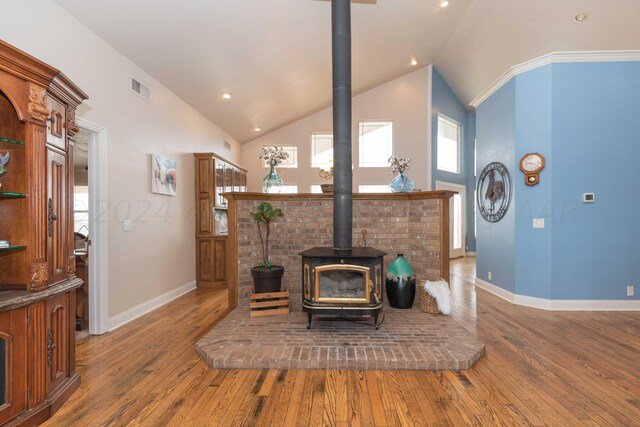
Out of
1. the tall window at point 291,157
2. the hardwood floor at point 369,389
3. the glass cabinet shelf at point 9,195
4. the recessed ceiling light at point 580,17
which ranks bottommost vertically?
the hardwood floor at point 369,389

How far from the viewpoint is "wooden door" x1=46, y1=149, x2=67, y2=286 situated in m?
2.02

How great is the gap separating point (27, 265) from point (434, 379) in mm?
2637

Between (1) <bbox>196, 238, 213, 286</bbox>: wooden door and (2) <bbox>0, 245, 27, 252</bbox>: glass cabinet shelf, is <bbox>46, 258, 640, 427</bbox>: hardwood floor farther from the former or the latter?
(1) <bbox>196, 238, 213, 286</bbox>: wooden door

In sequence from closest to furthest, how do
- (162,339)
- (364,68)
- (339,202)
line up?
(162,339), (339,202), (364,68)

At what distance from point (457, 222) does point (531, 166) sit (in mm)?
4807

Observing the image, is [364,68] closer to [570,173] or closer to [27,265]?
[570,173]

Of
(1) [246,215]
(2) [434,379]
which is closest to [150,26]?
(1) [246,215]

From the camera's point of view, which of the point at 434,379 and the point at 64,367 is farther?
the point at 434,379

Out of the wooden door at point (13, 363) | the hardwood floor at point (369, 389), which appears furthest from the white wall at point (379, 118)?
the wooden door at point (13, 363)

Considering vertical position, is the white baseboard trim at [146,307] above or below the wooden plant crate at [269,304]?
below

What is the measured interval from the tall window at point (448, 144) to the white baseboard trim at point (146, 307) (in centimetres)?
631

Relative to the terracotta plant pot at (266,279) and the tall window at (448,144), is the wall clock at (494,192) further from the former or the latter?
the terracotta plant pot at (266,279)

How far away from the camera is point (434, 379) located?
235 centimetres

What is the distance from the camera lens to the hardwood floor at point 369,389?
6.28ft
